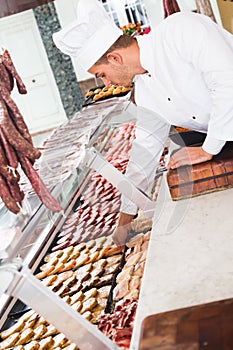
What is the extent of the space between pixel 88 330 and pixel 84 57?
3.47ft

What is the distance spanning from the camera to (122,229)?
2.31 m

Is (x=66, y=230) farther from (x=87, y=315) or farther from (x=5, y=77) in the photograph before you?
(x=5, y=77)

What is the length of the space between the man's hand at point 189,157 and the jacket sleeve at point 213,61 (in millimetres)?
27

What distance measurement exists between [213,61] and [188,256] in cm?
70

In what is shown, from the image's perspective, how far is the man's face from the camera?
2.08m

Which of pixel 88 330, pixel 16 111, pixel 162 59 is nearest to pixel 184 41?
pixel 162 59

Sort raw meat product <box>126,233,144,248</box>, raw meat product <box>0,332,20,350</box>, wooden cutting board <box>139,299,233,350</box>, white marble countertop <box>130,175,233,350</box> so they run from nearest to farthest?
1. wooden cutting board <box>139,299,233,350</box>
2. white marble countertop <box>130,175,233,350</box>
3. raw meat product <box>0,332,20,350</box>
4. raw meat product <box>126,233,144,248</box>

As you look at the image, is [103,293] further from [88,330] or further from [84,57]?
[84,57]

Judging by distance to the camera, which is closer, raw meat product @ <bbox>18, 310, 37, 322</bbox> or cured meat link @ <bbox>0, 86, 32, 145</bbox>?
cured meat link @ <bbox>0, 86, 32, 145</bbox>

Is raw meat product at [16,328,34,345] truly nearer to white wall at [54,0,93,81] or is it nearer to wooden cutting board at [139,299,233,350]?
wooden cutting board at [139,299,233,350]

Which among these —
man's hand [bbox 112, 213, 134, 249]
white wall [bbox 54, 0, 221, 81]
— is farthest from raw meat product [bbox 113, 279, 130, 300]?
white wall [bbox 54, 0, 221, 81]

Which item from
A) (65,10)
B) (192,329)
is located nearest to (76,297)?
(192,329)

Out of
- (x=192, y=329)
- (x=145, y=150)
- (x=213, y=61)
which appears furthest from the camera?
(x=145, y=150)

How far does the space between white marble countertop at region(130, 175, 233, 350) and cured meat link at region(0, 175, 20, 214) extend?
16.2 inches
